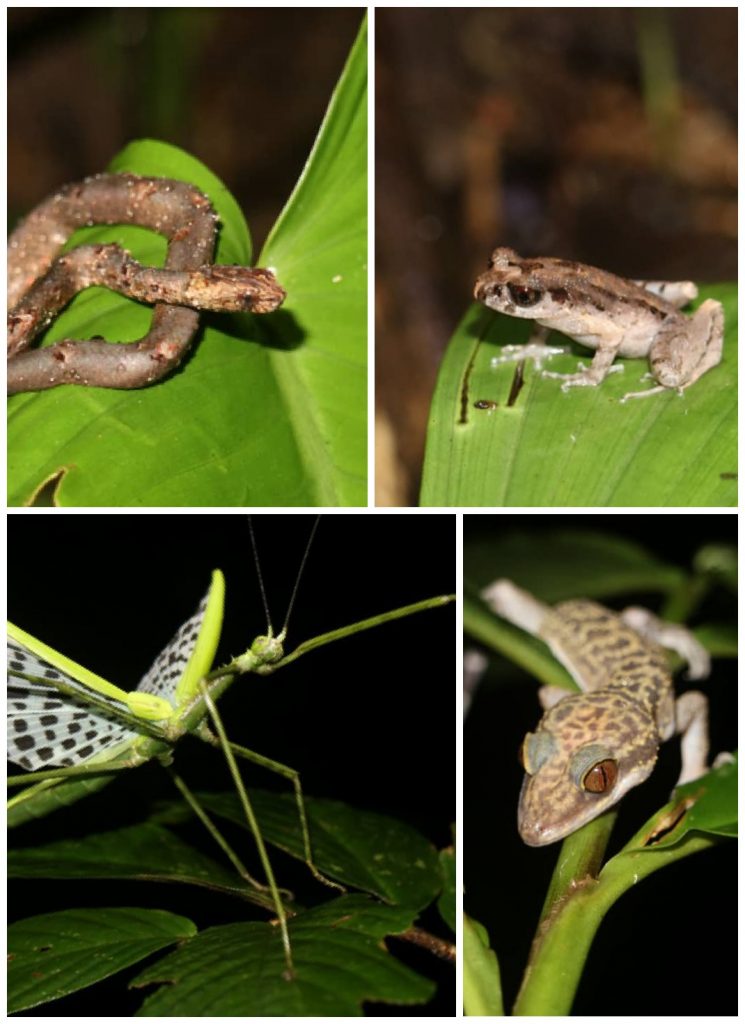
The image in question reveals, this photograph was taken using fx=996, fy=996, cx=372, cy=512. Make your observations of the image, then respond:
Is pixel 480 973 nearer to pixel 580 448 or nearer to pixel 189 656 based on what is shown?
pixel 189 656

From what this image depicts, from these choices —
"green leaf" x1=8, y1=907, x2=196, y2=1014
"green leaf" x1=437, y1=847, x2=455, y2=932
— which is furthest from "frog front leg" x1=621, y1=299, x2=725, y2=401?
"green leaf" x1=8, y1=907, x2=196, y2=1014

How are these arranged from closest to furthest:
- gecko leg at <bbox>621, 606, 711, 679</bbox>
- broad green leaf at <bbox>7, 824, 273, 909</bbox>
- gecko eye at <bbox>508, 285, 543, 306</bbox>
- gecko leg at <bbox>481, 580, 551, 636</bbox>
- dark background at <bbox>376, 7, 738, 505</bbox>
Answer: broad green leaf at <bbox>7, 824, 273, 909</bbox> → gecko eye at <bbox>508, 285, 543, 306</bbox> → gecko leg at <bbox>621, 606, 711, 679</bbox> → gecko leg at <bbox>481, 580, 551, 636</bbox> → dark background at <bbox>376, 7, 738, 505</bbox>

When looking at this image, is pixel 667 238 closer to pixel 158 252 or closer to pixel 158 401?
pixel 158 252

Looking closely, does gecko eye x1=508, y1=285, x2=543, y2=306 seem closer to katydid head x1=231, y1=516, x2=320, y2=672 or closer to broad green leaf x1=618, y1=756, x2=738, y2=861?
katydid head x1=231, y1=516, x2=320, y2=672

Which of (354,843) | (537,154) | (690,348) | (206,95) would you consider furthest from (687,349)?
(206,95)

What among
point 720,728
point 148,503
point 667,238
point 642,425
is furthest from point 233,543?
point 667,238
